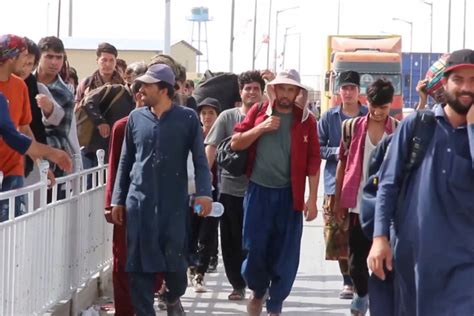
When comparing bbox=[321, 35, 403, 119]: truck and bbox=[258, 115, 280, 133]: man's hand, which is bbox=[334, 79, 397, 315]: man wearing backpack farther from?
bbox=[321, 35, 403, 119]: truck

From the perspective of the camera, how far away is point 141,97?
822 cm

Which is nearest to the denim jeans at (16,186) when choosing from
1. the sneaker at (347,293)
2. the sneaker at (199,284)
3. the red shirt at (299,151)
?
the red shirt at (299,151)

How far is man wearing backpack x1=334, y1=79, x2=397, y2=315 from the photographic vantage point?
8812 millimetres

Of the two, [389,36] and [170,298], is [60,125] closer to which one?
[170,298]

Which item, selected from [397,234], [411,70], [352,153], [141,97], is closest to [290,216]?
[352,153]

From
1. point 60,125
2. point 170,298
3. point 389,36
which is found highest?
point 389,36

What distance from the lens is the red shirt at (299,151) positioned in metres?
8.45

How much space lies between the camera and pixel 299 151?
8477 millimetres

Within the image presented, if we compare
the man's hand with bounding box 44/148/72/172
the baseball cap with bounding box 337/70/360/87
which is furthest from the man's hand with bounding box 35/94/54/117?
the baseball cap with bounding box 337/70/360/87

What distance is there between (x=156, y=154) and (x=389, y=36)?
3036 cm

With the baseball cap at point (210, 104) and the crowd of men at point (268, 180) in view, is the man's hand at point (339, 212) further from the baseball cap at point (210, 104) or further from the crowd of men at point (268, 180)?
the baseball cap at point (210, 104)

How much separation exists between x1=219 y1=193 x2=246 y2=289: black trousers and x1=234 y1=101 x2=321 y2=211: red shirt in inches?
53.2

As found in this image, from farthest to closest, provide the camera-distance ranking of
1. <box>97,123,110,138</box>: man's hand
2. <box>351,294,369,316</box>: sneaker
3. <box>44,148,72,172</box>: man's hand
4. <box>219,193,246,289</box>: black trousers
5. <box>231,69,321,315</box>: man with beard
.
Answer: <box>97,123,110,138</box>: man's hand
<box>219,193,246,289</box>: black trousers
<box>351,294,369,316</box>: sneaker
<box>231,69,321,315</box>: man with beard
<box>44,148,72,172</box>: man's hand

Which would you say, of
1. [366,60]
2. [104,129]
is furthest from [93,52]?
[104,129]
